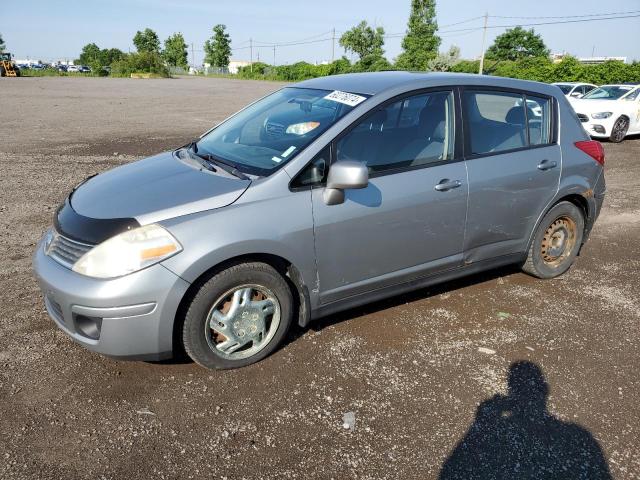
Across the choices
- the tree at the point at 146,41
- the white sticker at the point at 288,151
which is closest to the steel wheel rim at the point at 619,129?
the white sticker at the point at 288,151

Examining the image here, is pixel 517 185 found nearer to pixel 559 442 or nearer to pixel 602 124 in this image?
pixel 559 442

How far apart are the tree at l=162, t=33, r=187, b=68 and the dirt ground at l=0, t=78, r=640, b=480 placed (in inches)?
4127

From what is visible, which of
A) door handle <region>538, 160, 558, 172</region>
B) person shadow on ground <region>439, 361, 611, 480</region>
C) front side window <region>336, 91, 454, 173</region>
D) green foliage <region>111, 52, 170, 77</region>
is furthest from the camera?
green foliage <region>111, 52, 170, 77</region>

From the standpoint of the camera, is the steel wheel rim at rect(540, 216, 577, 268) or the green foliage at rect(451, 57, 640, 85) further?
the green foliage at rect(451, 57, 640, 85)

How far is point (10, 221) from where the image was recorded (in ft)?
19.3

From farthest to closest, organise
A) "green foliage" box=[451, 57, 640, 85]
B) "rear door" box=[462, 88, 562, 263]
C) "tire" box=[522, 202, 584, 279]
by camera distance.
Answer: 1. "green foliage" box=[451, 57, 640, 85]
2. "tire" box=[522, 202, 584, 279]
3. "rear door" box=[462, 88, 562, 263]

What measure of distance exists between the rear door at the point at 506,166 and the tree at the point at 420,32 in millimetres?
56362

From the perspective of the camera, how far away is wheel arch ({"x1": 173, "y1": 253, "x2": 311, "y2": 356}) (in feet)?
9.55

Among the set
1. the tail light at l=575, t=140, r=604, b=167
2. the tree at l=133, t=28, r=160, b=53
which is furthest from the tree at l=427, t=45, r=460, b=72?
the tree at l=133, t=28, r=160, b=53

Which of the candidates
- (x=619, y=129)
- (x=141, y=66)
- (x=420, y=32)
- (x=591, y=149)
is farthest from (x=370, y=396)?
(x=141, y=66)

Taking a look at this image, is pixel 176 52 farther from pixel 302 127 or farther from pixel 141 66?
pixel 302 127

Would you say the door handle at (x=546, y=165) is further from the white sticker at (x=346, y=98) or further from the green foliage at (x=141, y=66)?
the green foliage at (x=141, y=66)

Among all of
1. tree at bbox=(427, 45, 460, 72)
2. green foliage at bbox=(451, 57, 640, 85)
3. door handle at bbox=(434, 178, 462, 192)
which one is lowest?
door handle at bbox=(434, 178, 462, 192)

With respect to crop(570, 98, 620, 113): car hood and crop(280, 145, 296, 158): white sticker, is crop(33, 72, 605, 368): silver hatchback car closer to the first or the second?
crop(280, 145, 296, 158): white sticker
